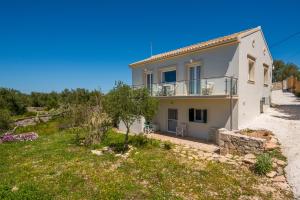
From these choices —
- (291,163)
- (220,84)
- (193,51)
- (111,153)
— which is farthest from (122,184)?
(193,51)

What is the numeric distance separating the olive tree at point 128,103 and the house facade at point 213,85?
2.33 meters

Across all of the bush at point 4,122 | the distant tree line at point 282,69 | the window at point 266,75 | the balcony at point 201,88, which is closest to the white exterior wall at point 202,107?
the balcony at point 201,88

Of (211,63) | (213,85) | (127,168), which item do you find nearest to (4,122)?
(127,168)

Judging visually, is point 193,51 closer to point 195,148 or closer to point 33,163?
point 195,148

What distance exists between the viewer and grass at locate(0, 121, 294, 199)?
6.26 metres

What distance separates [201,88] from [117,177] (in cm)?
863

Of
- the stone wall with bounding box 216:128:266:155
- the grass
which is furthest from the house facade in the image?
the grass

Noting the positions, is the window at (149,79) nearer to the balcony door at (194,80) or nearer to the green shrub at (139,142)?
the balcony door at (194,80)

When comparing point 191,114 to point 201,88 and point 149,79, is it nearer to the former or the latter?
point 201,88

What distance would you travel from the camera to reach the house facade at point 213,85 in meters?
12.8

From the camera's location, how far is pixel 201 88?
13641 millimetres

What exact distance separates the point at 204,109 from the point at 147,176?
8382 millimetres

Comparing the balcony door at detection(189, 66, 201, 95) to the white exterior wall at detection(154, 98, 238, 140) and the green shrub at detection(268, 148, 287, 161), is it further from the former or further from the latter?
the green shrub at detection(268, 148, 287, 161)

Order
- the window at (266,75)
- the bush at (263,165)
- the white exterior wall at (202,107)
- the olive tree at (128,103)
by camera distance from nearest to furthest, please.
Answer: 1. the bush at (263,165)
2. the olive tree at (128,103)
3. the white exterior wall at (202,107)
4. the window at (266,75)
